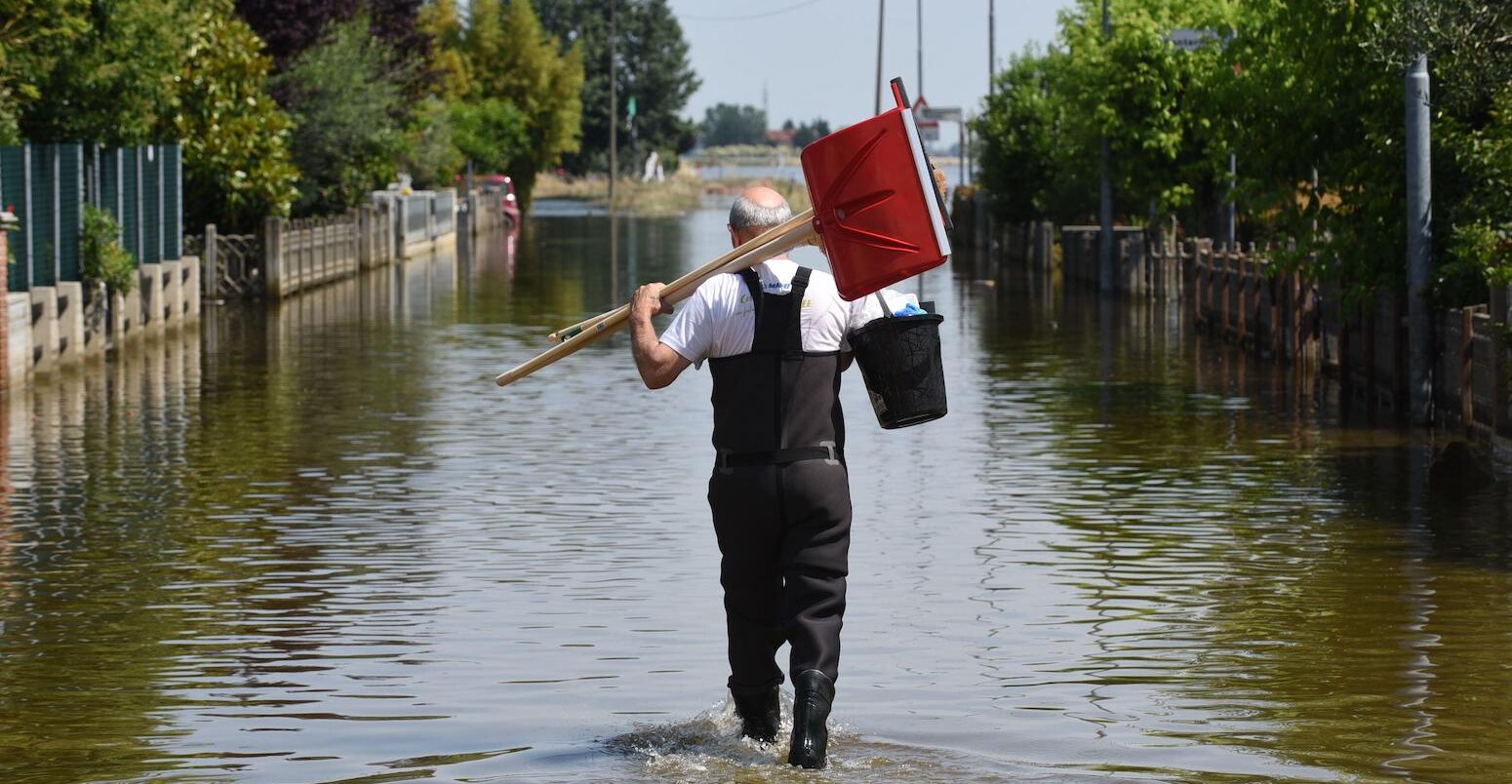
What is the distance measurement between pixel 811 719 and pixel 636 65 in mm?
140312

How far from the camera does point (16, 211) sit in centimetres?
2591

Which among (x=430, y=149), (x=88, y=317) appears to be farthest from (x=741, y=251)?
(x=430, y=149)

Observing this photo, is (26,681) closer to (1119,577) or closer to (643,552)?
(643,552)

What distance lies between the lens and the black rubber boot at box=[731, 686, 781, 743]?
27.3 ft

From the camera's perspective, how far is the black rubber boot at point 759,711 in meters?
8.32

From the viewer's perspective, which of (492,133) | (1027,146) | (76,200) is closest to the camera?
(76,200)

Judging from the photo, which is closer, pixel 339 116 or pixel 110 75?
pixel 110 75

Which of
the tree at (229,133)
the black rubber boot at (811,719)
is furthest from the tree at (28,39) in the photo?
the black rubber boot at (811,719)

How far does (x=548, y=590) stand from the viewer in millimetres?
12039

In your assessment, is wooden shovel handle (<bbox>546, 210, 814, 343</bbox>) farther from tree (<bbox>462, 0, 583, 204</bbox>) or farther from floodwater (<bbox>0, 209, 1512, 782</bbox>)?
tree (<bbox>462, 0, 583, 204</bbox>)

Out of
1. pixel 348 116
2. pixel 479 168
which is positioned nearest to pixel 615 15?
pixel 479 168

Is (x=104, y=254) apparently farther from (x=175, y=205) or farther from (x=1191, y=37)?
(x=1191, y=37)

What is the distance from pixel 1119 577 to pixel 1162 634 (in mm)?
1670

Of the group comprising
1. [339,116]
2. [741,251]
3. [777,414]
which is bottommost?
[777,414]
